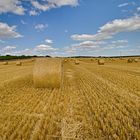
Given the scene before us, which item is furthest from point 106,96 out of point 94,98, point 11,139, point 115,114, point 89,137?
point 11,139

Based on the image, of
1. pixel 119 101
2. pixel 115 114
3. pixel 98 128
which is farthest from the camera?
pixel 119 101

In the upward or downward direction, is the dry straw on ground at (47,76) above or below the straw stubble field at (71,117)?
above

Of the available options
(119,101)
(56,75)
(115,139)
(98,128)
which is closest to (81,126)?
(98,128)

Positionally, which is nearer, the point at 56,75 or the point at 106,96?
the point at 106,96

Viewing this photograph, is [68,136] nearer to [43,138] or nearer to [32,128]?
[43,138]

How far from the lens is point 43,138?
4777 mm

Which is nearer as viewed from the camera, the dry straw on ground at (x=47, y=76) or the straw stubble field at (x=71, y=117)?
the straw stubble field at (x=71, y=117)

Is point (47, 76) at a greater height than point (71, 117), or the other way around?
point (47, 76)

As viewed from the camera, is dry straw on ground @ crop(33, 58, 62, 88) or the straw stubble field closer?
the straw stubble field

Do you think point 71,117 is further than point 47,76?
No

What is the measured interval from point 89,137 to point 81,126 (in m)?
0.70

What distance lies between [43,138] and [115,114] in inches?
99.2

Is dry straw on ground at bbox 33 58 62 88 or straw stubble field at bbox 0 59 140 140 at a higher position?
dry straw on ground at bbox 33 58 62 88

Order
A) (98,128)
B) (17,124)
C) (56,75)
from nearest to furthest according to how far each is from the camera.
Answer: (98,128) → (17,124) → (56,75)
